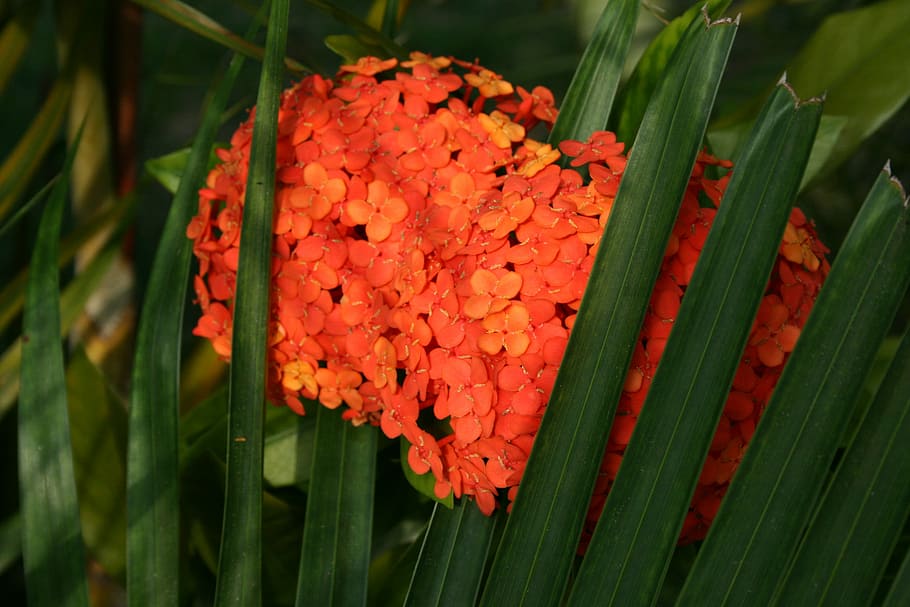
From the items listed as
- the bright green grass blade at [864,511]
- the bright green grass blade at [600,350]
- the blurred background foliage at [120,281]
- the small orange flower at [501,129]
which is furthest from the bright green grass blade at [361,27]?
the bright green grass blade at [864,511]

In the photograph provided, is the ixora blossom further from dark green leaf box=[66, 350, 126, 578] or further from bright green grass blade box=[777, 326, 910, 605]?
dark green leaf box=[66, 350, 126, 578]

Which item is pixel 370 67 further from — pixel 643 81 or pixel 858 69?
pixel 858 69

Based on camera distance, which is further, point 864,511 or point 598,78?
point 598,78

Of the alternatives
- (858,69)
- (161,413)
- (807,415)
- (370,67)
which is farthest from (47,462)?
(858,69)

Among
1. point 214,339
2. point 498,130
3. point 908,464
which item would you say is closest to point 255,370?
point 214,339

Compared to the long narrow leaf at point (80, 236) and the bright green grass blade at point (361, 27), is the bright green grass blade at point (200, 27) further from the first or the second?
the long narrow leaf at point (80, 236)

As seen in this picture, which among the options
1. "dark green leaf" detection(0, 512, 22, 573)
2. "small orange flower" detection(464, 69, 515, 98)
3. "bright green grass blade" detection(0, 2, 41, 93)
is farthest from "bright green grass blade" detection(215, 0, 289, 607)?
"bright green grass blade" detection(0, 2, 41, 93)
